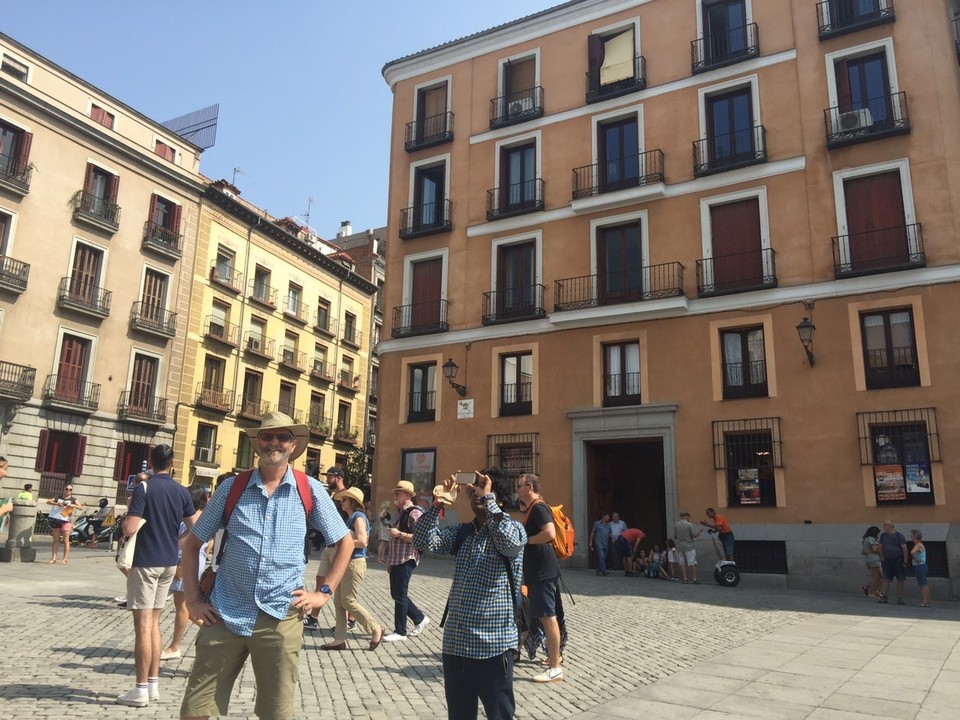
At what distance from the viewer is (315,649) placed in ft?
26.7

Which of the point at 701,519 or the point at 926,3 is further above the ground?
the point at 926,3

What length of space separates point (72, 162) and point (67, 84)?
10.8 ft

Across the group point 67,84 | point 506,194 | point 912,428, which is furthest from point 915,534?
point 67,84

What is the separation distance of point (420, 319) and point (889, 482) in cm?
1501

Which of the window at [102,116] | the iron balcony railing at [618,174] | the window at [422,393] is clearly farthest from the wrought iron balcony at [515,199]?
the window at [102,116]

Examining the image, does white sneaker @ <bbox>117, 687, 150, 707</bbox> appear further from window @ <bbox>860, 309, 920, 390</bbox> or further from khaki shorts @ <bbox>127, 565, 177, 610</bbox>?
window @ <bbox>860, 309, 920, 390</bbox>

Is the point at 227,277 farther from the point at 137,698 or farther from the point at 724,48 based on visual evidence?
the point at 137,698

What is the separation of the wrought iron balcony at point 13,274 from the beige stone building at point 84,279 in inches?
1.8

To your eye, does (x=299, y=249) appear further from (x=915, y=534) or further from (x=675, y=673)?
(x=675, y=673)

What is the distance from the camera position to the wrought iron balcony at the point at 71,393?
27312 mm

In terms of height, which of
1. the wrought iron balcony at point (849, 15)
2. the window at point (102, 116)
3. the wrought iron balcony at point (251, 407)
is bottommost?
the wrought iron balcony at point (251, 407)

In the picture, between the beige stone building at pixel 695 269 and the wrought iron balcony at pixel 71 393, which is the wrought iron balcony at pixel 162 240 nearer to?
the wrought iron balcony at pixel 71 393

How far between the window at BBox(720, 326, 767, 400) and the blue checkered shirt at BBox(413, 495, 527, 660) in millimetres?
16664

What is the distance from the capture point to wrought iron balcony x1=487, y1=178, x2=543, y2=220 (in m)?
24.1
